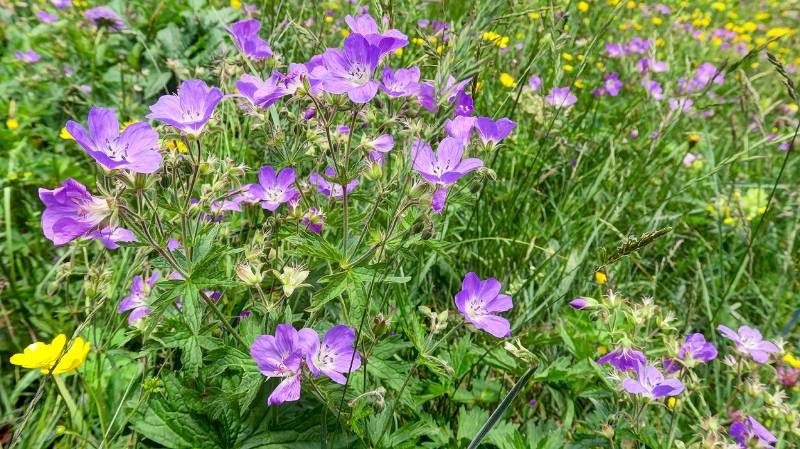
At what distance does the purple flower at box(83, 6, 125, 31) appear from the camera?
3348 millimetres

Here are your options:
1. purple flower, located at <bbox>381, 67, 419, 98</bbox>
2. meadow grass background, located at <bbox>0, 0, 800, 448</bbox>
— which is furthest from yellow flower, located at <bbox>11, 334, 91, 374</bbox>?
purple flower, located at <bbox>381, 67, 419, 98</bbox>

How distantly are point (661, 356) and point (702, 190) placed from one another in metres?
2.14

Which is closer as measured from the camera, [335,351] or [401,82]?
[335,351]

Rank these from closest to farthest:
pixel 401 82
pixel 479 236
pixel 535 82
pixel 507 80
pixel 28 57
→ 1. pixel 401 82
2. pixel 479 236
3. pixel 28 57
4. pixel 507 80
5. pixel 535 82

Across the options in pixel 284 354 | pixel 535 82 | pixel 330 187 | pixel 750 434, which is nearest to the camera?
pixel 284 354

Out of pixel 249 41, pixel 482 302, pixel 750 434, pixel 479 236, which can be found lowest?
pixel 479 236

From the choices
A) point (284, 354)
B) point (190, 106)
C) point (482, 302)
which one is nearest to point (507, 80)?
point (482, 302)

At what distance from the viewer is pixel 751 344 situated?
185cm

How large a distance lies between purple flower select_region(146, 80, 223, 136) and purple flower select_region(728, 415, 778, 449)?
1688 millimetres

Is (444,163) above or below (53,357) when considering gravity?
above

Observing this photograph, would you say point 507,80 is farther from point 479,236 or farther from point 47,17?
point 47,17

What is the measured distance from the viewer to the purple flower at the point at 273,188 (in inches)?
60.2

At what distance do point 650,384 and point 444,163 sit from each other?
34.9 inches

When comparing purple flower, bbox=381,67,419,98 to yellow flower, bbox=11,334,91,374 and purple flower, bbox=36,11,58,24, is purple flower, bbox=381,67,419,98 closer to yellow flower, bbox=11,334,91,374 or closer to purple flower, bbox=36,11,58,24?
yellow flower, bbox=11,334,91,374
